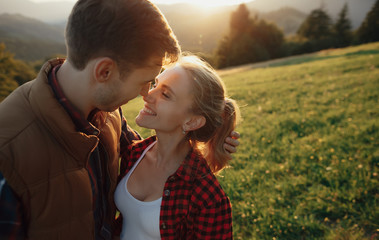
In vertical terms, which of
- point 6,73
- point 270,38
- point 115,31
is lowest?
point 6,73

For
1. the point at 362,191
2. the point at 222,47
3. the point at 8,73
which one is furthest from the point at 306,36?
the point at 362,191

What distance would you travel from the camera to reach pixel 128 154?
291 centimetres

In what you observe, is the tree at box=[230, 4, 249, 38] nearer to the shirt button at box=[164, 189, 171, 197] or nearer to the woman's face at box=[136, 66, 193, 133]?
the woman's face at box=[136, 66, 193, 133]

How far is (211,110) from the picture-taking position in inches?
105

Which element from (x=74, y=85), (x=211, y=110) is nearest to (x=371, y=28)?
(x=211, y=110)

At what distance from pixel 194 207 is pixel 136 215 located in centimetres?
58

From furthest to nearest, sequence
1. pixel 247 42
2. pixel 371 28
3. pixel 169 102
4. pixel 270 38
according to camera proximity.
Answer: pixel 270 38, pixel 247 42, pixel 371 28, pixel 169 102

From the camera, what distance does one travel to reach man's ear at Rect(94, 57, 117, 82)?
203 centimetres

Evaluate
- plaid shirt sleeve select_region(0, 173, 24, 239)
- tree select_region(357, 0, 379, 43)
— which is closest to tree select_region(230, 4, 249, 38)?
tree select_region(357, 0, 379, 43)

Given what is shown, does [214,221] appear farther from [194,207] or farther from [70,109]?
[70,109]

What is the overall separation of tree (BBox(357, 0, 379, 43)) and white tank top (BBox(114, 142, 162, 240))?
6218 centimetres

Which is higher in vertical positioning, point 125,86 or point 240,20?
point 125,86

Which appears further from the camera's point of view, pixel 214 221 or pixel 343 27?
pixel 343 27

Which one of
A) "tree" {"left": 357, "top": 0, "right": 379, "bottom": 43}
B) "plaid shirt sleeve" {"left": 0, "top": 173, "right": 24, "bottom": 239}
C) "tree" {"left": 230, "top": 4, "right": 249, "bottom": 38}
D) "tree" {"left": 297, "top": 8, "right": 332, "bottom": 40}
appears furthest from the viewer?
"tree" {"left": 297, "top": 8, "right": 332, "bottom": 40}
